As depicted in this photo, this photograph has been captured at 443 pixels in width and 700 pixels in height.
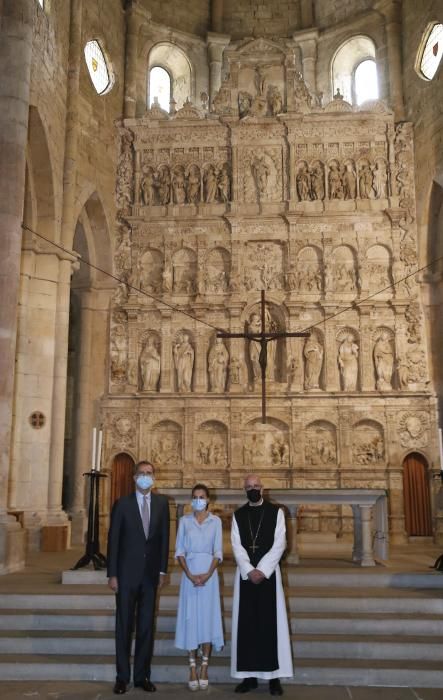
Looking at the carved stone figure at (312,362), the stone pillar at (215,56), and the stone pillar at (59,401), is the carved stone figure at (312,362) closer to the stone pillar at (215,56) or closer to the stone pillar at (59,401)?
the stone pillar at (59,401)

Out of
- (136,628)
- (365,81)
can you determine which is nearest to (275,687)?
(136,628)

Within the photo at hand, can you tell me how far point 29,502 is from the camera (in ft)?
47.1

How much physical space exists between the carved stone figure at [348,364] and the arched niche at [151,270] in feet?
16.7

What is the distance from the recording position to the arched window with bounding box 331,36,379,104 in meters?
20.8

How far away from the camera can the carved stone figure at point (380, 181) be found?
18984mm

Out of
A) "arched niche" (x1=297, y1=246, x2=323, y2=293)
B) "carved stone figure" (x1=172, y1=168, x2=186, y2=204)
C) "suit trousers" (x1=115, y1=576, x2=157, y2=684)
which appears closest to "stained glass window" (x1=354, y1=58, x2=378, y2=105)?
"arched niche" (x1=297, y1=246, x2=323, y2=293)

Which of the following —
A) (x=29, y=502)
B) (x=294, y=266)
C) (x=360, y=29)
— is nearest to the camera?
(x=29, y=502)

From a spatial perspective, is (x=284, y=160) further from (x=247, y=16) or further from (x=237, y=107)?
(x=247, y=16)

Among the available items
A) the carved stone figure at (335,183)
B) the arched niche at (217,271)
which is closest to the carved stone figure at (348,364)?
the arched niche at (217,271)

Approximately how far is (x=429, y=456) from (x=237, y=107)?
10572 millimetres

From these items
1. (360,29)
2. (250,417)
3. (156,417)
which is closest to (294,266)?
(250,417)

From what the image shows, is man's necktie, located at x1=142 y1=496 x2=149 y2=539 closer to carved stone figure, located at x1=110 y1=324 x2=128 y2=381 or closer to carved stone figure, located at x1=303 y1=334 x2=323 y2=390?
carved stone figure, located at x1=303 y1=334 x2=323 y2=390

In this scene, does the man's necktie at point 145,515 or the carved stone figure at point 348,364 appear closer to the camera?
the man's necktie at point 145,515

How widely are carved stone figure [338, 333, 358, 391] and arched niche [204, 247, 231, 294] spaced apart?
3.46 meters
